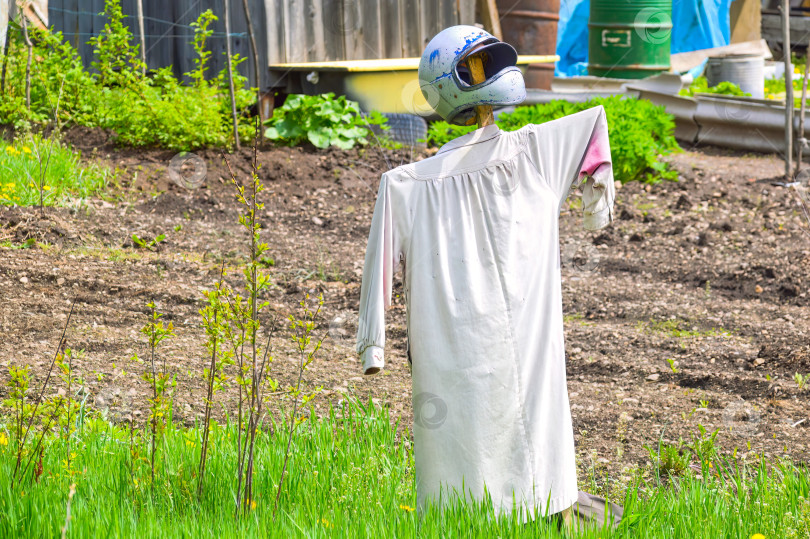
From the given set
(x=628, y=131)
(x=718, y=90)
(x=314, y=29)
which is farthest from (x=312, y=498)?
(x=718, y=90)

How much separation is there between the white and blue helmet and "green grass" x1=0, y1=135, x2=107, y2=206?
14.5 feet

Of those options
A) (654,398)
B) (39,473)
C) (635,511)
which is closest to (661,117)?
(654,398)

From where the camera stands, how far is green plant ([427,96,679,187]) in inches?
296

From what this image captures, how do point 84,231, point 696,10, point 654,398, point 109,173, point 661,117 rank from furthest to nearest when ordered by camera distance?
point 696,10 → point 661,117 → point 109,173 → point 84,231 → point 654,398

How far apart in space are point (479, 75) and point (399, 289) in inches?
125

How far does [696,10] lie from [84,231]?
373 inches

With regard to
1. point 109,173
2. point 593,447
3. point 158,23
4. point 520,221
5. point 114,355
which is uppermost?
point 158,23

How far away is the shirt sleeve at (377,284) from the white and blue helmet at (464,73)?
27 cm

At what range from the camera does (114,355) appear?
171 inches

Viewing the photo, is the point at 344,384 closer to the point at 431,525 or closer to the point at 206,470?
the point at 206,470

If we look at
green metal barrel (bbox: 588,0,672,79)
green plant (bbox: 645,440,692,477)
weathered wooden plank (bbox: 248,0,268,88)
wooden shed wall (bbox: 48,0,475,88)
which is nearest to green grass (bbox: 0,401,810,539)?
green plant (bbox: 645,440,692,477)

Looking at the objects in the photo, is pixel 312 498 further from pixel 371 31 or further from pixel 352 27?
pixel 371 31

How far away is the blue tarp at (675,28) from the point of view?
12758mm

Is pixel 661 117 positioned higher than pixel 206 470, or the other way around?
pixel 661 117
